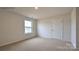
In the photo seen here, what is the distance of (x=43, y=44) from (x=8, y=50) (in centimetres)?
61

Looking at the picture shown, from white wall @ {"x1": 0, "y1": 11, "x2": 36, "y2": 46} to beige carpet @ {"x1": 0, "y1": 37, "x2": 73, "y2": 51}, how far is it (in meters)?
0.11

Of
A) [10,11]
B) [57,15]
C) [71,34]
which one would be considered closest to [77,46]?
[71,34]

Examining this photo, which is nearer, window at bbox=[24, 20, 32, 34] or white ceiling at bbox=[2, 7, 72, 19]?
white ceiling at bbox=[2, 7, 72, 19]

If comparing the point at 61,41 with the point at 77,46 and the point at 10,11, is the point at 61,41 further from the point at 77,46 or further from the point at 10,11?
the point at 10,11

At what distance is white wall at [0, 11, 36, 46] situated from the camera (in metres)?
1.60

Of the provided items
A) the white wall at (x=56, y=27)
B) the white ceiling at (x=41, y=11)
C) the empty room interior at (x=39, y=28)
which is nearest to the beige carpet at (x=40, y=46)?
the empty room interior at (x=39, y=28)

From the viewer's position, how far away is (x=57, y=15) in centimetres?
171

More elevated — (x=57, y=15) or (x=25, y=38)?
(x=57, y=15)

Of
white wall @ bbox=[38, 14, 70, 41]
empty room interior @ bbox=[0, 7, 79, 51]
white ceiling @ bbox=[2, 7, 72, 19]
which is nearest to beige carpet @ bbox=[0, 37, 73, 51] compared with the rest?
empty room interior @ bbox=[0, 7, 79, 51]

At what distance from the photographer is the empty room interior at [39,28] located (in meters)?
1.60

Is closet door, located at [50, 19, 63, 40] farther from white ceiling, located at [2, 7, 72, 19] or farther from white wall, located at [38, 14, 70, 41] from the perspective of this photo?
white ceiling, located at [2, 7, 72, 19]

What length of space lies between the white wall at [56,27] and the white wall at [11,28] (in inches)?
8.4

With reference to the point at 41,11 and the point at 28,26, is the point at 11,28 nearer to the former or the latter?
the point at 28,26
